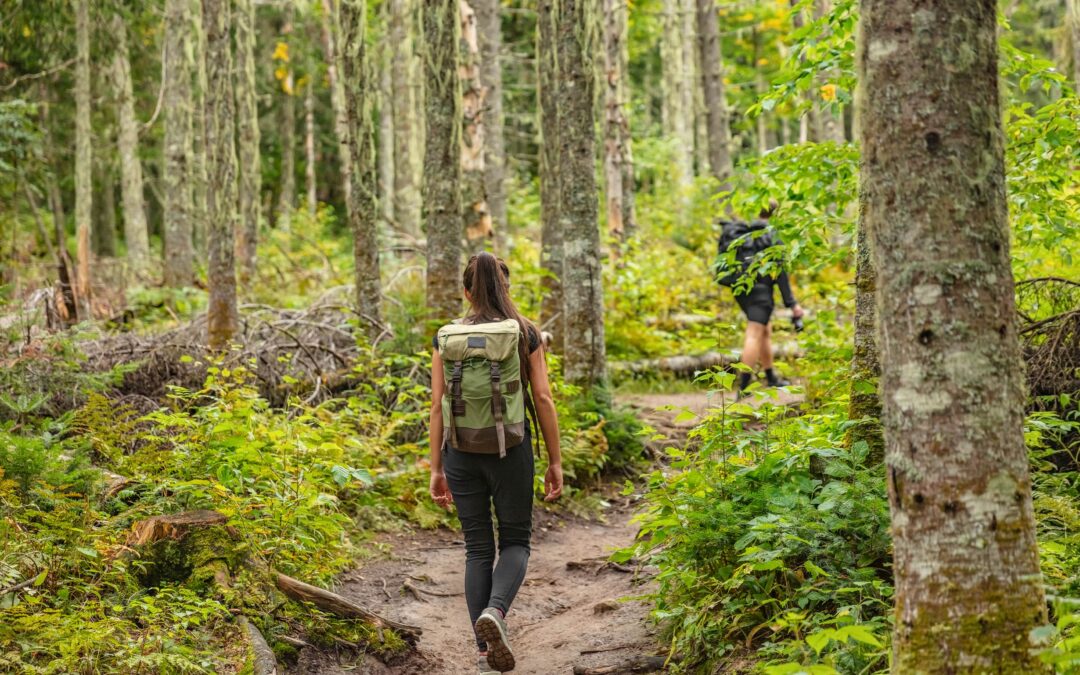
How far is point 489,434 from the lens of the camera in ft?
15.3

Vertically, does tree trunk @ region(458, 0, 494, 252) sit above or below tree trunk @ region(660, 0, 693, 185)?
below

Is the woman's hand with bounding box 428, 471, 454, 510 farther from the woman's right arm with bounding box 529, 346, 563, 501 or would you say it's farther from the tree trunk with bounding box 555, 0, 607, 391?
the tree trunk with bounding box 555, 0, 607, 391

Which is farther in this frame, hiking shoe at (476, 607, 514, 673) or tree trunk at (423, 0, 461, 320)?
tree trunk at (423, 0, 461, 320)

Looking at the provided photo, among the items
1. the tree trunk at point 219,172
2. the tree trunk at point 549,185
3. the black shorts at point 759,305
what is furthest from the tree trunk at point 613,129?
the tree trunk at point 219,172

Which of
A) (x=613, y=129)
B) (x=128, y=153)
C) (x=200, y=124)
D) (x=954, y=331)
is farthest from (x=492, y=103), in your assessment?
(x=954, y=331)

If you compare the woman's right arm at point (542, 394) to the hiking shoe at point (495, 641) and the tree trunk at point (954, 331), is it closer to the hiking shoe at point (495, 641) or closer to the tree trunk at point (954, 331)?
the hiking shoe at point (495, 641)

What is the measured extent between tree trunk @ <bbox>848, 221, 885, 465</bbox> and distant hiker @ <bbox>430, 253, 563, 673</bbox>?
1.67m

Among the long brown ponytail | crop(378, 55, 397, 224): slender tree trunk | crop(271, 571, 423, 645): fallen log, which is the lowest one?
crop(271, 571, 423, 645): fallen log

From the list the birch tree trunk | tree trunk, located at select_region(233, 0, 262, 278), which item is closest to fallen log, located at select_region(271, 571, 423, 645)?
the birch tree trunk

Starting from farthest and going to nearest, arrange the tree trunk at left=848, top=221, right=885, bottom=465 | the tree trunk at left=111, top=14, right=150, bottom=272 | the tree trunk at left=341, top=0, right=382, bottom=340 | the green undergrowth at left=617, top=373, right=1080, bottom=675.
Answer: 1. the tree trunk at left=111, top=14, right=150, bottom=272
2. the tree trunk at left=341, top=0, right=382, bottom=340
3. the tree trunk at left=848, top=221, right=885, bottom=465
4. the green undergrowth at left=617, top=373, right=1080, bottom=675

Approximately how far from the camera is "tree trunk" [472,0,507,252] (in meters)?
14.8

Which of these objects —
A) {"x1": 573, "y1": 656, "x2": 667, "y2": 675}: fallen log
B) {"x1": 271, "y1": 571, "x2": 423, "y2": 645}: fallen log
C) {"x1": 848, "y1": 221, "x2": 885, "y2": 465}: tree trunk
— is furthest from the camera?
{"x1": 271, "y1": 571, "x2": 423, "y2": 645}: fallen log

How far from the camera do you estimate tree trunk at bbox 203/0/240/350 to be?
32.2 feet

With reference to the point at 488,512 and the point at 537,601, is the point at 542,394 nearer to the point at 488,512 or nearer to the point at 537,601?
the point at 488,512
